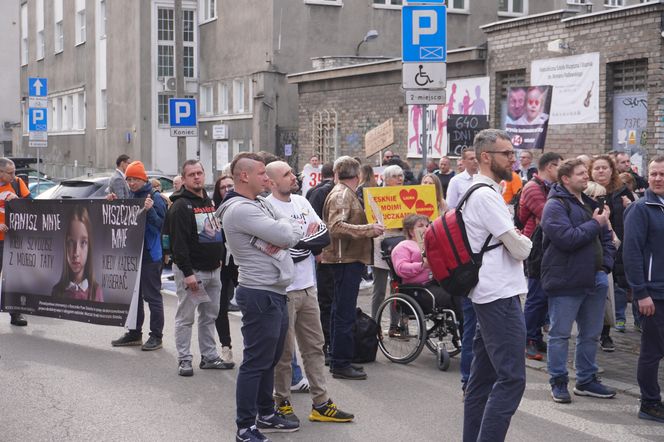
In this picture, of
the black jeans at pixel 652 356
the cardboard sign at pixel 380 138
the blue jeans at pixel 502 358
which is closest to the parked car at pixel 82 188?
the cardboard sign at pixel 380 138

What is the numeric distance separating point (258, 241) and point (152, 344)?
4099 millimetres

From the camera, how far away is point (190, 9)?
41.1 meters

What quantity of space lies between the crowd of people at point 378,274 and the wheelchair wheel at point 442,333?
220 mm

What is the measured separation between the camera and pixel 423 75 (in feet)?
36.9

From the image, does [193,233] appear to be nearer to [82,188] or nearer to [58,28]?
[82,188]

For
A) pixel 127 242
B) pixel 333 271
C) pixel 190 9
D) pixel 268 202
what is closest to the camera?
pixel 268 202

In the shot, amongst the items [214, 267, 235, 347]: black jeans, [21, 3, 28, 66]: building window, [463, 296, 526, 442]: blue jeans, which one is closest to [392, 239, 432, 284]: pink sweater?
[214, 267, 235, 347]: black jeans

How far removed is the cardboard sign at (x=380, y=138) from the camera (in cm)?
1884

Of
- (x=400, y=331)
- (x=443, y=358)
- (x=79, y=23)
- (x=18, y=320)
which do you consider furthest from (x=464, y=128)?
(x=79, y=23)

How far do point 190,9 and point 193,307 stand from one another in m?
33.5

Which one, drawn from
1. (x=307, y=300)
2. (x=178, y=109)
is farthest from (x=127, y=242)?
(x=178, y=109)

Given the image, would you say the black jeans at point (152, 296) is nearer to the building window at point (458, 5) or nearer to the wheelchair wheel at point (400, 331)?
the wheelchair wheel at point (400, 331)

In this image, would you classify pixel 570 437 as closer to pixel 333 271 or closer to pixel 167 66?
pixel 333 271

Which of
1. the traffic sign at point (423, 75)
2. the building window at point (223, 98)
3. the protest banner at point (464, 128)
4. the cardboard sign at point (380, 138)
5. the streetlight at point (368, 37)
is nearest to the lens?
the traffic sign at point (423, 75)
